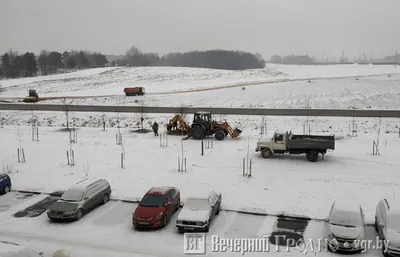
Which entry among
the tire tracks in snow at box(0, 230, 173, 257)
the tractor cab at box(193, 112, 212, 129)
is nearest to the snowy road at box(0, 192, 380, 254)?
the tire tracks in snow at box(0, 230, 173, 257)

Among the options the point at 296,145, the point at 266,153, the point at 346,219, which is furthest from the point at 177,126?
the point at 346,219

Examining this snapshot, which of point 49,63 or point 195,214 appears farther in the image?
point 49,63

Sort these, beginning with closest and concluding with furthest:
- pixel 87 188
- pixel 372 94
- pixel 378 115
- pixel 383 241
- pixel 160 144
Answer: pixel 383 241 < pixel 87 188 < pixel 160 144 < pixel 378 115 < pixel 372 94

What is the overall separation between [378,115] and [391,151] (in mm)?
15813

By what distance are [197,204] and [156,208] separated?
168cm

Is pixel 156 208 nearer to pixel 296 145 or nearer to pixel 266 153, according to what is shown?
pixel 266 153

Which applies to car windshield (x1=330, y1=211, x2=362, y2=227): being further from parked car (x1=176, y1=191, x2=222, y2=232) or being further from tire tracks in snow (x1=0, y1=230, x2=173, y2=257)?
tire tracks in snow (x1=0, y1=230, x2=173, y2=257)

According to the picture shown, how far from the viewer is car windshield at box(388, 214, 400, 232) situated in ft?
44.6

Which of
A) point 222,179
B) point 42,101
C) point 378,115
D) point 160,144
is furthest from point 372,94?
point 42,101

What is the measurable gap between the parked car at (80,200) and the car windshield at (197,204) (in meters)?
4.61

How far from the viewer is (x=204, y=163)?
25.4m

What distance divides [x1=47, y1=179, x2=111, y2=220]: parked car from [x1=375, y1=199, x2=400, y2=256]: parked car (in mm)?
11946

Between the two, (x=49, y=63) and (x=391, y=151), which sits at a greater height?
(x=49, y=63)

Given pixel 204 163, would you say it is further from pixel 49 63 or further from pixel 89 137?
pixel 49 63
